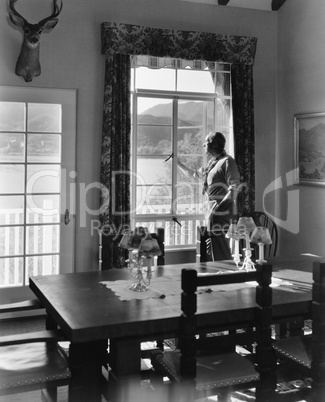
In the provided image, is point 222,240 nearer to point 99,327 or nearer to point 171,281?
point 171,281

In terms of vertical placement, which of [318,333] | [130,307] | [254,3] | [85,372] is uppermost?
[254,3]

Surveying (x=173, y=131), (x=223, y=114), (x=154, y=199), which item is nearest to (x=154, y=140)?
(x=173, y=131)

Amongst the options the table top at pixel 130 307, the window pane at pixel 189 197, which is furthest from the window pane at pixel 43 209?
the table top at pixel 130 307

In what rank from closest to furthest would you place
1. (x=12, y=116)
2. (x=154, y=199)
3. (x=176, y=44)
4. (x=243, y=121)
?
(x=12, y=116), (x=176, y=44), (x=154, y=199), (x=243, y=121)

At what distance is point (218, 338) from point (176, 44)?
152 inches

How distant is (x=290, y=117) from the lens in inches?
246

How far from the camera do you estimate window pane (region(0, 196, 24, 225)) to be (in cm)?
523

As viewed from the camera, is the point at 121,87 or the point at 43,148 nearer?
the point at 43,148

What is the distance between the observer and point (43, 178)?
5.36 meters

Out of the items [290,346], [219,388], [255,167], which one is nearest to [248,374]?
[219,388]

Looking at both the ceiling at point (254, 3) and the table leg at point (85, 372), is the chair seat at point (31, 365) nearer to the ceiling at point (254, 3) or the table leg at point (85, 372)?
the table leg at point (85, 372)

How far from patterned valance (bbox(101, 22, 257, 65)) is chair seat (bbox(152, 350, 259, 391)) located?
3.58m

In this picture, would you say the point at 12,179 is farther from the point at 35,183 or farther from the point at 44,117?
the point at 44,117

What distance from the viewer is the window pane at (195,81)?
6.00m
